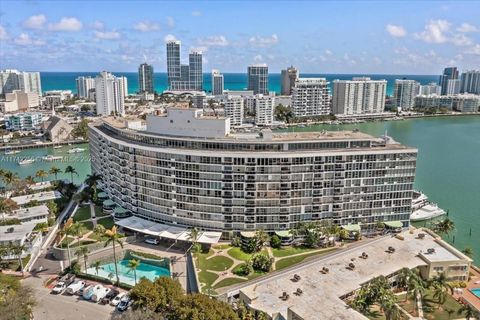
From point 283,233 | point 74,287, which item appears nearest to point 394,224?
point 283,233

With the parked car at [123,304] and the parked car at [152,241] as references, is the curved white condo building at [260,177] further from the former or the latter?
the parked car at [123,304]

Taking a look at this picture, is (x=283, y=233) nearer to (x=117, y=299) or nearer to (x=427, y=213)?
(x=117, y=299)

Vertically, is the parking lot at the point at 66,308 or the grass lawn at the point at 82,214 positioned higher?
the grass lawn at the point at 82,214

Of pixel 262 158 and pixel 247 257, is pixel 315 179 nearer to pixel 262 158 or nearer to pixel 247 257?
pixel 262 158

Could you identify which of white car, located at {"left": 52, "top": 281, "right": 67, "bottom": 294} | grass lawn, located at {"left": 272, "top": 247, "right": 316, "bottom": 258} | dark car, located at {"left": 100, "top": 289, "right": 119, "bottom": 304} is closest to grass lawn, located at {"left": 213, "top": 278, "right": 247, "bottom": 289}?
grass lawn, located at {"left": 272, "top": 247, "right": 316, "bottom": 258}

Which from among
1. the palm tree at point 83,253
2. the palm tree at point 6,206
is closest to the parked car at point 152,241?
the palm tree at point 83,253

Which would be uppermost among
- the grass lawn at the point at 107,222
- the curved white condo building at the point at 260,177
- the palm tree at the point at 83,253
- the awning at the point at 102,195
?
the curved white condo building at the point at 260,177
